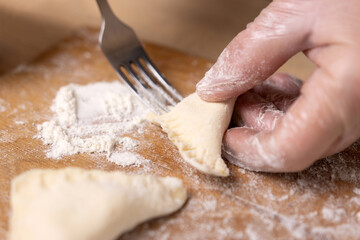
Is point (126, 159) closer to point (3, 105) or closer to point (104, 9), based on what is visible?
point (3, 105)

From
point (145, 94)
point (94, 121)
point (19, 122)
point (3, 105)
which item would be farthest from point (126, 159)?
point (3, 105)

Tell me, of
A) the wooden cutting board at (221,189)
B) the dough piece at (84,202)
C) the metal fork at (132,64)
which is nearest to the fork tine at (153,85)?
the metal fork at (132,64)

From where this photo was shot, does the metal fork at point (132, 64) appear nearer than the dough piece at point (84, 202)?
No

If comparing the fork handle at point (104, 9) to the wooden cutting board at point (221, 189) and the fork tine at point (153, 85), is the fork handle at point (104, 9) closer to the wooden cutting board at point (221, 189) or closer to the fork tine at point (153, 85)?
the fork tine at point (153, 85)

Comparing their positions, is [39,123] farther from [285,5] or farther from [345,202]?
[345,202]

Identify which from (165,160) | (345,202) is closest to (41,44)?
(165,160)
